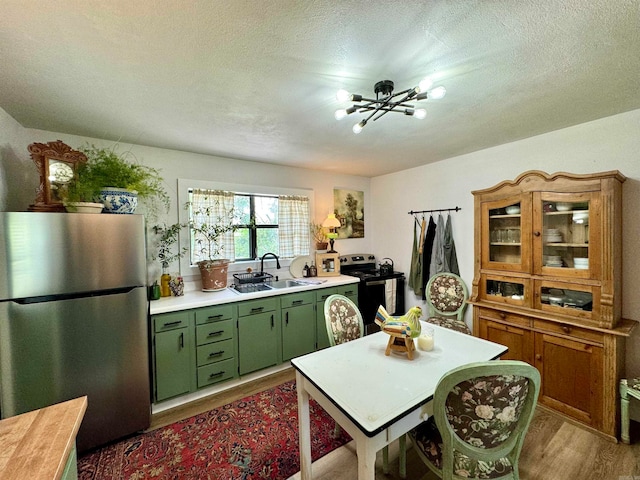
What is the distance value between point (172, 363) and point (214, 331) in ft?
1.34

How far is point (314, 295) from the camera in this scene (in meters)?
3.06

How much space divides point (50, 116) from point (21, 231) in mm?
975

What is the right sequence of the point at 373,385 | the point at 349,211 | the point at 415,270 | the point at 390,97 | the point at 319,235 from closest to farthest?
the point at 373,385
the point at 390,97
the point at 415,270
the point at 319,235
the point at 349,211

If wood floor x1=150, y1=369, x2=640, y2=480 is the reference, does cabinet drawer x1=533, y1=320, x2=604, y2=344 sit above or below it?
above

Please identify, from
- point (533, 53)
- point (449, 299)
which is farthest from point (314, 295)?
point (533, 53)

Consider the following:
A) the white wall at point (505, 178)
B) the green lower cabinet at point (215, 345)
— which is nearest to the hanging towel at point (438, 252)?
the white wall at point (505, 178)

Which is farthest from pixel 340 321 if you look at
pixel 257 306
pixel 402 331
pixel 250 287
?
pixel 250 287

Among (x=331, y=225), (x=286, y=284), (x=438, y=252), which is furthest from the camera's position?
(x=331, y=225)

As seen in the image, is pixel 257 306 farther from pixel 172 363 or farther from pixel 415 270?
pixel 415 270

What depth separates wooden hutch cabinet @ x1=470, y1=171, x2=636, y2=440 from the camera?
1916mm

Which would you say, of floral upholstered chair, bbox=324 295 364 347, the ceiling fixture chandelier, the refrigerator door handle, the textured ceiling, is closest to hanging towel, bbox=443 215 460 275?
the textured ceiling

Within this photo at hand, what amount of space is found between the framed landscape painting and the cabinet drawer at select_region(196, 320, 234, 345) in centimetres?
215

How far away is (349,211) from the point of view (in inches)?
163

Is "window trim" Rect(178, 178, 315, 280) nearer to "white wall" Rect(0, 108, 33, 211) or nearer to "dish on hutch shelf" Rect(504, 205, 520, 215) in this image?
"white wall" Rect(0, 108, 33, 211)
